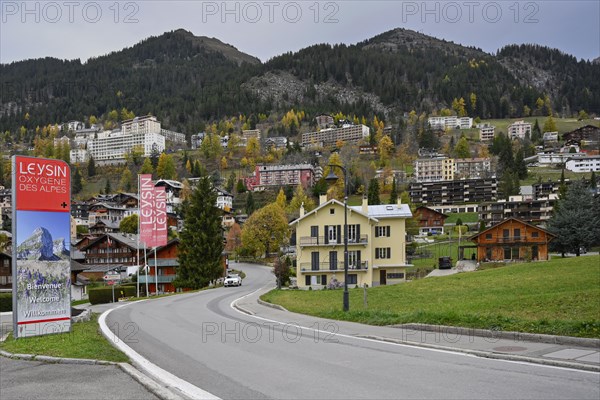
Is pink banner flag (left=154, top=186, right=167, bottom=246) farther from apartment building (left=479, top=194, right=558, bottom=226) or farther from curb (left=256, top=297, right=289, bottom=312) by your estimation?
apartment building (left=479, top=194, right=558, bottom=226)

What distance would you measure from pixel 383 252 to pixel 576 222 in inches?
765

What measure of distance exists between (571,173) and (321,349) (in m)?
183

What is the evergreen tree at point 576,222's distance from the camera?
5838 cm

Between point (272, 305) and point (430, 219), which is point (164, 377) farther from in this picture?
point (430, 219)

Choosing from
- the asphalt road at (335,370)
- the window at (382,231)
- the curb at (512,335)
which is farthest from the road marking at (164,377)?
the window at (382,231)

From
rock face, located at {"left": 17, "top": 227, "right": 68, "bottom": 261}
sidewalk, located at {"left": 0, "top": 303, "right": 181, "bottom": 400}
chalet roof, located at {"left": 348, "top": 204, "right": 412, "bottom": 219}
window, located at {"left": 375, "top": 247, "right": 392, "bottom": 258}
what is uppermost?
rock face, located at {"left": 17, "top": 227, "right": 68, "bottom": 261}

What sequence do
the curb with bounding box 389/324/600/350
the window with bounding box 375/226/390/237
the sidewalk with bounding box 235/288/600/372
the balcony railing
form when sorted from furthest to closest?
the window with bounding box 375/226/390/237 → the balcony railing → the curb with bounding box 389/324/600/350 → the sidewalk with bounding box 235/288/600/372

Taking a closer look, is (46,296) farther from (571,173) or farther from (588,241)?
(571,173)

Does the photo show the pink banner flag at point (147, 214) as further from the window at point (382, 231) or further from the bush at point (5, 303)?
the window at point (382, 231)

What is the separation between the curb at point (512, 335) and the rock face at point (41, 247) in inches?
452

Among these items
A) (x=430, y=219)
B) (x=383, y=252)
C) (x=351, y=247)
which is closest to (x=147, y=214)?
(x=351, y=247)

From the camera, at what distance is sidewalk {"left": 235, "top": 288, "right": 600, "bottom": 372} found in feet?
37.3

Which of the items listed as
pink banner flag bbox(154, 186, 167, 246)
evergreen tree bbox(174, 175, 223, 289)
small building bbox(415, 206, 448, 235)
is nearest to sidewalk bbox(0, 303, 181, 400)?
pink banner flag bbox(154, 186, 167, 246)

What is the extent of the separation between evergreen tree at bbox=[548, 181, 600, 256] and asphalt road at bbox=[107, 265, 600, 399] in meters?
48.2
